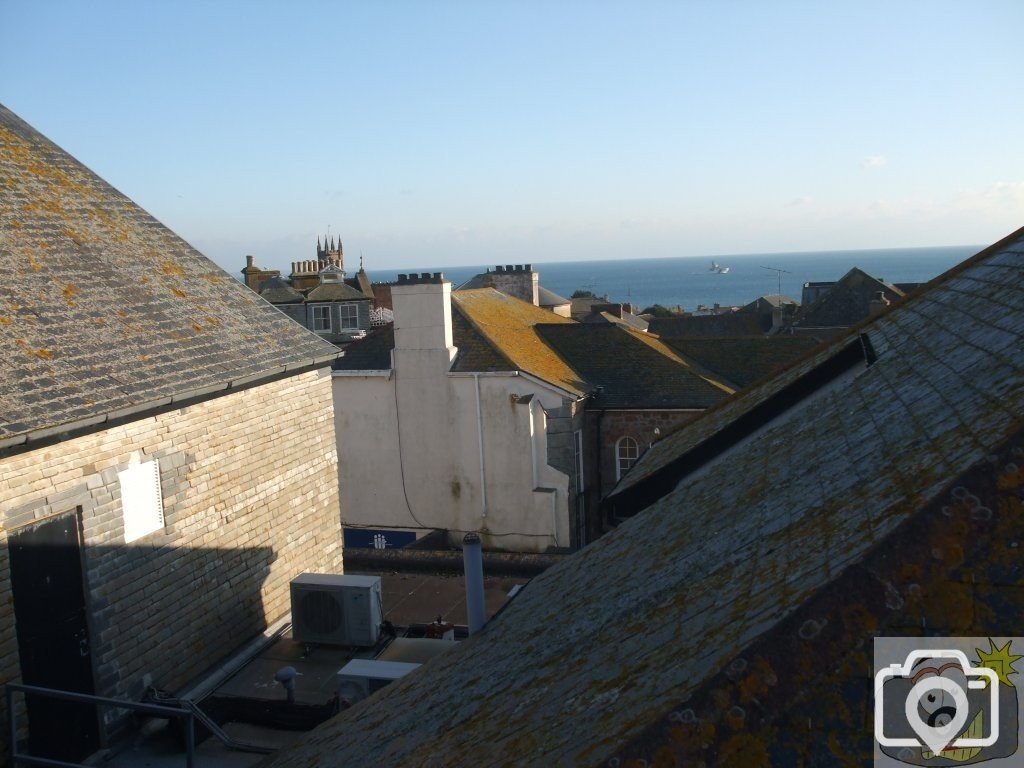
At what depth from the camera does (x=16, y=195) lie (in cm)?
1280

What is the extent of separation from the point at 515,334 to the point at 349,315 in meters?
20.1

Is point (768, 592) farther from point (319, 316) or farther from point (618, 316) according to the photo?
point (618, 316)

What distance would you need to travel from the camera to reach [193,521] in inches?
499

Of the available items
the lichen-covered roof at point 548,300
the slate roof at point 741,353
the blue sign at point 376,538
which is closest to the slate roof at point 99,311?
the blue sign at point 376,538

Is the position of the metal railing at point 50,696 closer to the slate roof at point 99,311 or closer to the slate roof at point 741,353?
the slate roof at point 99,311

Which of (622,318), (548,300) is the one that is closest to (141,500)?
(548,300)

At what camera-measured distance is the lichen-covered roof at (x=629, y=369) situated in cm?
2472

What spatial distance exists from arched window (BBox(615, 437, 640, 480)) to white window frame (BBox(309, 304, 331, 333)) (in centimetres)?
2353

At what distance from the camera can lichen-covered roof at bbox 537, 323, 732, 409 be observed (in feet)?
81.1

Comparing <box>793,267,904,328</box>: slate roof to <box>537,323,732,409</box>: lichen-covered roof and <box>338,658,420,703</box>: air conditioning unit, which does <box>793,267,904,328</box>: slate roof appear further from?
<box>338,658,420,703</box>: air conditioning unit

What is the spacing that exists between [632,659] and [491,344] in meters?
20.3

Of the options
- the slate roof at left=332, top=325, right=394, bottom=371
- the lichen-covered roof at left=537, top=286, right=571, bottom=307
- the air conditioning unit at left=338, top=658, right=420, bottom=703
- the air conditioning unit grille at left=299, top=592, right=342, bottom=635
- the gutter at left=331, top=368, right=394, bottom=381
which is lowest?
the air conditioning unit grille at left=299, top=592, right=342, bottom=635

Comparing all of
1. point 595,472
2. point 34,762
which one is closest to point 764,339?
point 595,472

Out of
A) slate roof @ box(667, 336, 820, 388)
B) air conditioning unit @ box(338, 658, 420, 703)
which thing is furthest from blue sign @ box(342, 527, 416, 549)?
air conditioning unit @ box(338, 658, 420, 703)
